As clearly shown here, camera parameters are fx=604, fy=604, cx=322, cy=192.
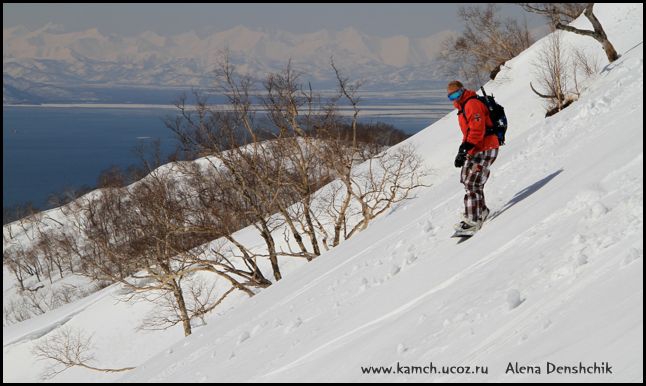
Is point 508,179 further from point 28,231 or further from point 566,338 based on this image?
point 28,231

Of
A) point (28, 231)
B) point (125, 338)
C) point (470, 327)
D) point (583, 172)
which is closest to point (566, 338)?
point (470, 327)

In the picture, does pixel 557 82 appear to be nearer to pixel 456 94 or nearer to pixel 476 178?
pixel 476 178

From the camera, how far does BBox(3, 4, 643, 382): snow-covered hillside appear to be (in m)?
4.21

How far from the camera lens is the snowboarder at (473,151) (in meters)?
7.75

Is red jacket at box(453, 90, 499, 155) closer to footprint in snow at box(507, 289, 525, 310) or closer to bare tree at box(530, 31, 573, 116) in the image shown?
footprint in snow at box(507, 289, 525, 310)

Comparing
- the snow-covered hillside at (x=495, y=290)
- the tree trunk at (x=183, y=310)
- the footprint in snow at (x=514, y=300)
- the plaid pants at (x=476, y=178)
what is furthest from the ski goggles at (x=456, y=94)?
the tree trunk at (x=183, y=310)

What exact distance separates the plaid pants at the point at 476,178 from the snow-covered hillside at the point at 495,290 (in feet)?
1.05

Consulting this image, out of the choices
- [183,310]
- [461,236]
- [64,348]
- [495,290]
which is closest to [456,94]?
[461,236]

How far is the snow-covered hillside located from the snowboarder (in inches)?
11.1

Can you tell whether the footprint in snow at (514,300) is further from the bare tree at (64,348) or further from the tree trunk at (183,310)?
the bare tree at (64,348)

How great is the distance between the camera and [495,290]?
554cm

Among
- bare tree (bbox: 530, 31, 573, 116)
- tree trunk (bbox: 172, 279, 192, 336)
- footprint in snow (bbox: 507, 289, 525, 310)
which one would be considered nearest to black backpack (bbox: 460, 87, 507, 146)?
footprint in snow (bbox: 507, 289, 525, 310)

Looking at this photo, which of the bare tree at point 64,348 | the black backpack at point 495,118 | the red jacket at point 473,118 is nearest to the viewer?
the red jacket at point 473,118

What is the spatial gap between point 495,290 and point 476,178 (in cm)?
289
